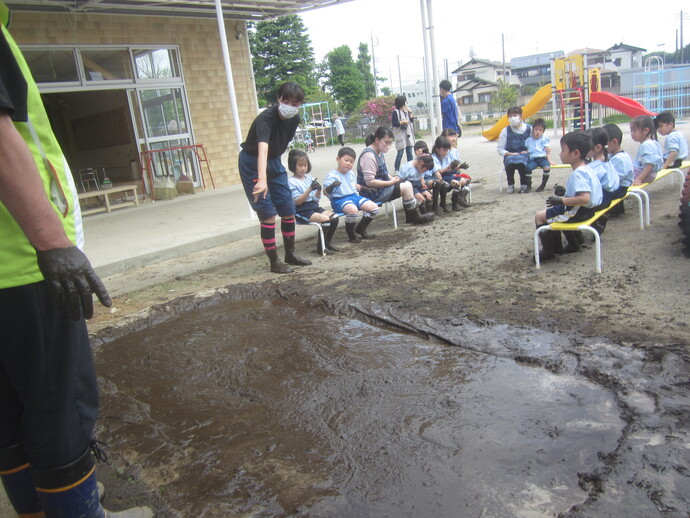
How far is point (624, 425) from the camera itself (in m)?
2.24

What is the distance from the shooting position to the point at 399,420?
2457mm

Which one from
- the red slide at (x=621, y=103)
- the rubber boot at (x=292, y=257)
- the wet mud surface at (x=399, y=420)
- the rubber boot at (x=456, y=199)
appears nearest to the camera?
the wet mud surface at (x=399, y=420)

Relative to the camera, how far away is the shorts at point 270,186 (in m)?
4.93

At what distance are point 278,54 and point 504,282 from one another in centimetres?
3706

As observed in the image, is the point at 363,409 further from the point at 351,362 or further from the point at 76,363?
the point at 76,363

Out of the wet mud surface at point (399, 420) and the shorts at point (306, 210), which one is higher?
the shorts at point (306, 210)

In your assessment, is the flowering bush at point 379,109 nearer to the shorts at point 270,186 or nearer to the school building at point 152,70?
the school building at point 152,70

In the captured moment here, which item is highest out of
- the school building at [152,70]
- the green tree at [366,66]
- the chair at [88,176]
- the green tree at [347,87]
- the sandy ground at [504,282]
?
the green tree at [366,66]

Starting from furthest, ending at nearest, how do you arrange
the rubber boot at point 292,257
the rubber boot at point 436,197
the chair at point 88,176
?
the chair at point 88,176 → the rubber boot at point 436,197 → the rubber boot at point 292,257

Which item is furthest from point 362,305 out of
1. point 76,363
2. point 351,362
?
point 76,363

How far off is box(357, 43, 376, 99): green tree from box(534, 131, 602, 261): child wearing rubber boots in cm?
5096

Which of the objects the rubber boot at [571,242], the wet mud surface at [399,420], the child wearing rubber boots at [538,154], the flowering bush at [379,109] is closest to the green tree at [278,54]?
the flowering bush at [379,109]

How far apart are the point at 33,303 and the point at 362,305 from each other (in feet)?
8.72

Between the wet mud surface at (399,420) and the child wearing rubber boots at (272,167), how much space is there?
149 centimetres
